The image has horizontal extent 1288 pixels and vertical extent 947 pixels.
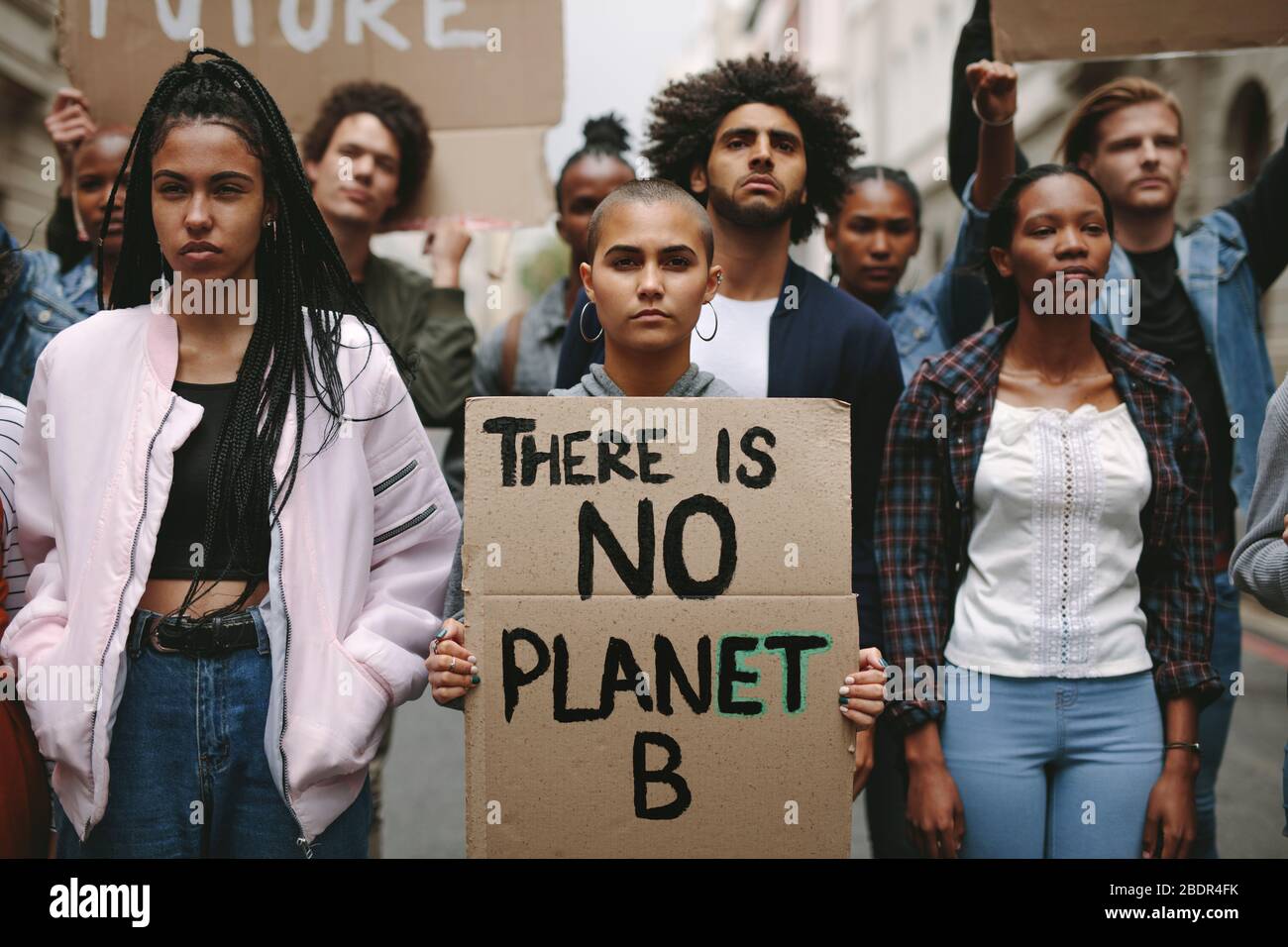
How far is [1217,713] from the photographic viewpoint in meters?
3.19

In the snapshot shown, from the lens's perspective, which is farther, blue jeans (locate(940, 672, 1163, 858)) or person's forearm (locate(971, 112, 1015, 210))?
person's forearm (locate(971, 112, 1015, 210))

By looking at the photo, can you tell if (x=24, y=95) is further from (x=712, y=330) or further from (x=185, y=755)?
(x=185, y=755)

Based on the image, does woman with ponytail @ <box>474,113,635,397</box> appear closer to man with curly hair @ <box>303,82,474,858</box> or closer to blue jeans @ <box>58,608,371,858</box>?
man with curly hair @ <box>303,82,474,858</box>

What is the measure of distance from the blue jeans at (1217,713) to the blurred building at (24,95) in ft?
23.1

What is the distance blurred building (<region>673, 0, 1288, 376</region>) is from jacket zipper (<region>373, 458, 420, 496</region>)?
4.62 ft

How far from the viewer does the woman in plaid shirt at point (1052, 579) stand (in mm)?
2504

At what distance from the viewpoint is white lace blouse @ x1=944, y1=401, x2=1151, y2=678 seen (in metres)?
2.51

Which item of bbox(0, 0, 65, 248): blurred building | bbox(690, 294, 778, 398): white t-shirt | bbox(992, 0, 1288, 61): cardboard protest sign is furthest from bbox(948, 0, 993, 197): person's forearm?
bbox(0, 0, 65, 248): blurred building

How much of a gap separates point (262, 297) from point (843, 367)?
4.37 feet

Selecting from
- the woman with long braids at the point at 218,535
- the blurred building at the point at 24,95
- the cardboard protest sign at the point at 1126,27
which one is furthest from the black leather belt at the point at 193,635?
the blurred building at the point at 24,95

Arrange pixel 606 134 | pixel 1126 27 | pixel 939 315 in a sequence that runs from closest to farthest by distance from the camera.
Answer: pixel 1126 27 < pixel 939 315 < pixel 606 134

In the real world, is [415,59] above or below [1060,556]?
above

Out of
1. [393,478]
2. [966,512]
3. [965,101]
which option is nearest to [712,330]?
[966,512]

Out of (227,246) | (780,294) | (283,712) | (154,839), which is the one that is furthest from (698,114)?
(154,839)
